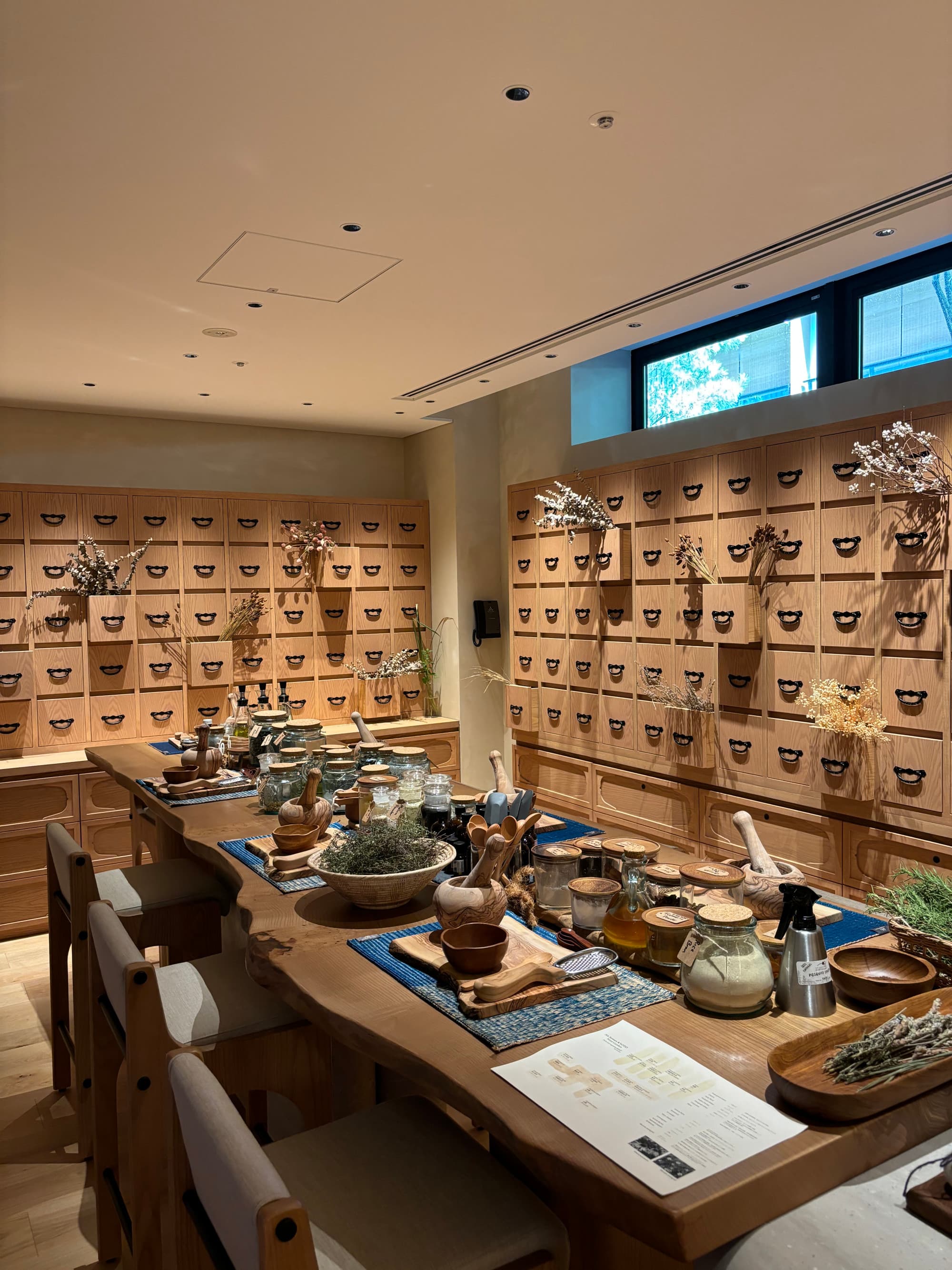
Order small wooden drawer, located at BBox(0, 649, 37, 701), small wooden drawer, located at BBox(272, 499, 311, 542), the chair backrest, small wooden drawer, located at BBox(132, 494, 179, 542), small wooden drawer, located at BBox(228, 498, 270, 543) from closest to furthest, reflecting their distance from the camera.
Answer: the chair backrest < small wooden drawer, located at BBox(0, 649, 37, 701) < small wooden drawer, located at BBox(132, 494, 179, 542) < small wooden drawer, located at BBox(228, 498, 270, 543) < small wooden drawer, located at BBox(272, 499, 311, 542)

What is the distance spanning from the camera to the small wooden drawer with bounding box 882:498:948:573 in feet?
10.9

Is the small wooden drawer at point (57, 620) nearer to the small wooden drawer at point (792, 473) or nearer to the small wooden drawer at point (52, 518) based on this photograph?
the small wooden drawer at point (52, 518)

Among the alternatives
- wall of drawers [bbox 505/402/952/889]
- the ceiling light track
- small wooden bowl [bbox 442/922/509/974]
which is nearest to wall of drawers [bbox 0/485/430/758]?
wall of drawers [bbox 505/402/952/889]

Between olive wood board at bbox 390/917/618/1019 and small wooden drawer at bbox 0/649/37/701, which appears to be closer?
olive wood board at bbox 390/917/618/1019

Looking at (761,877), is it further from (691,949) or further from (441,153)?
(441,153)

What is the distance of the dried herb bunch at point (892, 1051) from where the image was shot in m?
A: 1.29

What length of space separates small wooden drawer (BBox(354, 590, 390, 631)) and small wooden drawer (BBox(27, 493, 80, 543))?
1.79 m

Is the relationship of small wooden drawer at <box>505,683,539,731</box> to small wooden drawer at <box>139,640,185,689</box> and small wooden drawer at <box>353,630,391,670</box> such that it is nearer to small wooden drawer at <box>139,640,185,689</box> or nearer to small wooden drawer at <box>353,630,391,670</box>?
small wooden drawer at <box>353,630,391,670</box>

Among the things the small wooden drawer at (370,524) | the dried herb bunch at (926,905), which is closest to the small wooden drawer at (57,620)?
the small wooden drawer at (370,524)

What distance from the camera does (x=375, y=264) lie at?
3207mm

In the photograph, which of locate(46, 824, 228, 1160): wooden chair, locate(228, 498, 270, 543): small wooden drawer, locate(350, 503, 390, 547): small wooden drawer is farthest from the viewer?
locate(350, 503, 390, 547): small wooden drawer

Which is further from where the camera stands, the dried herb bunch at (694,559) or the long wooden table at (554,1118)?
the dried herb bunch at (694,559)

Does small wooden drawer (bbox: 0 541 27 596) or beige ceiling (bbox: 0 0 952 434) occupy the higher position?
beige ceiling (bbox: 0 0 952 434)

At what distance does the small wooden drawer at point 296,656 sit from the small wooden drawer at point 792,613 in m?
3.07
